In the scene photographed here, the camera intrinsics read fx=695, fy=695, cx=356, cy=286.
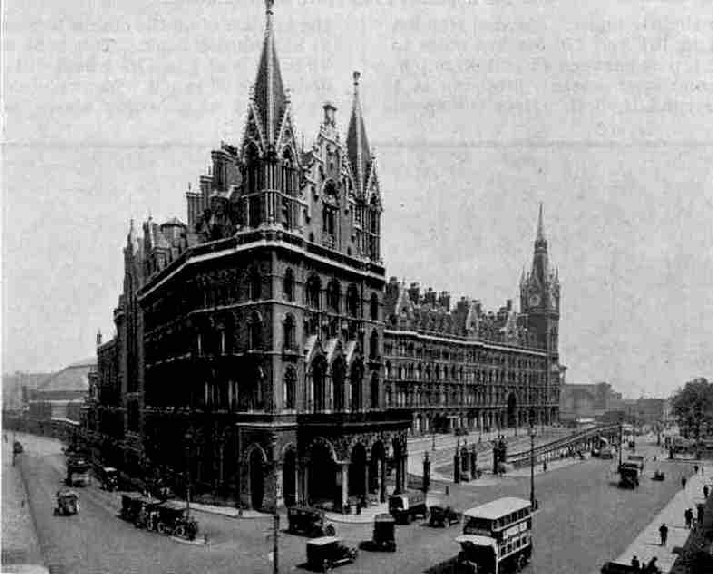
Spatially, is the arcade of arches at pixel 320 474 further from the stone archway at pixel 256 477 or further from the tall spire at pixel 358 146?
the tall spire at pixel 358 146

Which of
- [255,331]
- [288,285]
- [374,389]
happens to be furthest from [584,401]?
[255,331]

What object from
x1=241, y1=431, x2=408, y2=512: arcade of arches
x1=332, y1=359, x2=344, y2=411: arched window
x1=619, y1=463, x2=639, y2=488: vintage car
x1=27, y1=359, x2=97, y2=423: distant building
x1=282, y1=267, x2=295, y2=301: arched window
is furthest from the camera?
x1=27, y1=359, x2=97, y2=423: distant building

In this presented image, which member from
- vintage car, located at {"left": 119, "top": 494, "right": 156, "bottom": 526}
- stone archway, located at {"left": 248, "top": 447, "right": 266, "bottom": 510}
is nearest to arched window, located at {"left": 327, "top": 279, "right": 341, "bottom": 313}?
stone archway, located at {"left": 248, "top": 447, "right": 266, "bottom": 510}

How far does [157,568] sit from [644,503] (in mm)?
32782

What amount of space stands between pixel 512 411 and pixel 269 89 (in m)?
83.1

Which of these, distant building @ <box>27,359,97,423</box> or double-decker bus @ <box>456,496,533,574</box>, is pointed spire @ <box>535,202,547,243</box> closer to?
distant building @ <box>27,359,97,423</box>

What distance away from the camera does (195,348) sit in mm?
44688

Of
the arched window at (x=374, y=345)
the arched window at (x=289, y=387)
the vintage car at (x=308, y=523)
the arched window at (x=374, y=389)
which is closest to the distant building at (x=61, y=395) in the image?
the arched window at (x=374, y=389)

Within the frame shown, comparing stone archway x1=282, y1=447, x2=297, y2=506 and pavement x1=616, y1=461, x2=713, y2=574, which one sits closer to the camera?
pavement x1=616, y1=461, x2=713, y2=574

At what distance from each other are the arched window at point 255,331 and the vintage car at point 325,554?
1465 centimetres

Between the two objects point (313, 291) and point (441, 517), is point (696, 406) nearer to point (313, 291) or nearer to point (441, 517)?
point (441, 517)

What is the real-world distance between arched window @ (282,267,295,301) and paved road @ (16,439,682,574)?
12385 mm

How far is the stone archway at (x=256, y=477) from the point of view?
38875 mm

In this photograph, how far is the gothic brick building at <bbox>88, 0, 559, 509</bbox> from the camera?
39.3m
